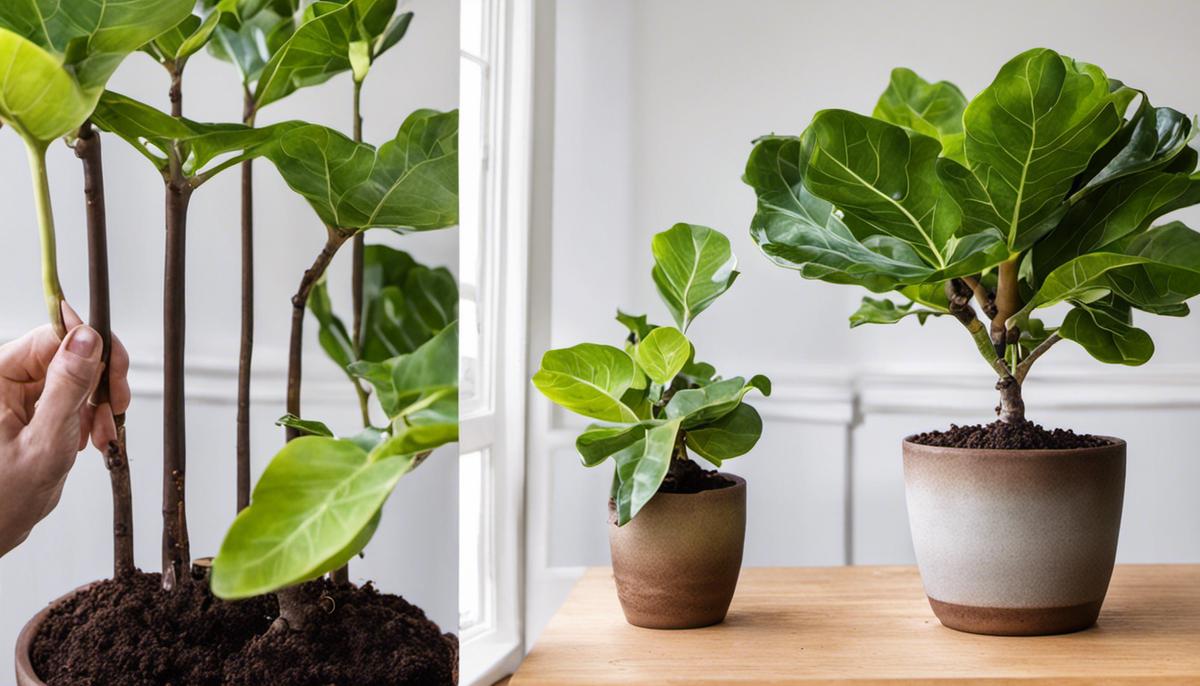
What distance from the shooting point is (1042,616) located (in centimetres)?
76

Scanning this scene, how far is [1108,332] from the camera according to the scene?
79 cm

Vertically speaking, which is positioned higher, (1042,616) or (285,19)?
(285,19)

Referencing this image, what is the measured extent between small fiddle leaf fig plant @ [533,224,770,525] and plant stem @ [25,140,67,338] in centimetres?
50

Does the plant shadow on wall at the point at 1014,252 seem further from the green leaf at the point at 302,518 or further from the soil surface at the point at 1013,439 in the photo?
the green leaf at the point at 302,518

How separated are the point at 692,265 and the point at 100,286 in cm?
62

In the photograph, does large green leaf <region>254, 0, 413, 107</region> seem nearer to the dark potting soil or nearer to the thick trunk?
the thick trunk

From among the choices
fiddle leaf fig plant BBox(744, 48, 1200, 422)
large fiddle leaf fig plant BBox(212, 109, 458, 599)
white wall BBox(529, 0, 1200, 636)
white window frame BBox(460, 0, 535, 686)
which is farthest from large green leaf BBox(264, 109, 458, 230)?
white wall BBox(529, 0, 1200, 636)

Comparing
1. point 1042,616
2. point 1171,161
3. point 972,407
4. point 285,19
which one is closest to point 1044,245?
point 1171,161

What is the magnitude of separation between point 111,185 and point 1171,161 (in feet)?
2.59

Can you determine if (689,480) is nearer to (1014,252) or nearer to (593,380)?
(593,380)

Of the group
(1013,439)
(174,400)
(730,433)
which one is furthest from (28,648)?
(1013,439)

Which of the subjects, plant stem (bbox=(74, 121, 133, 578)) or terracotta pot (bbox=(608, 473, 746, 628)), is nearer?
plant stem (bbox=(74, 121, 133, 578))

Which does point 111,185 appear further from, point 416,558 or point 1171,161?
point 1171,161

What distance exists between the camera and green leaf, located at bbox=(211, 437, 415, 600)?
1.00 ft
